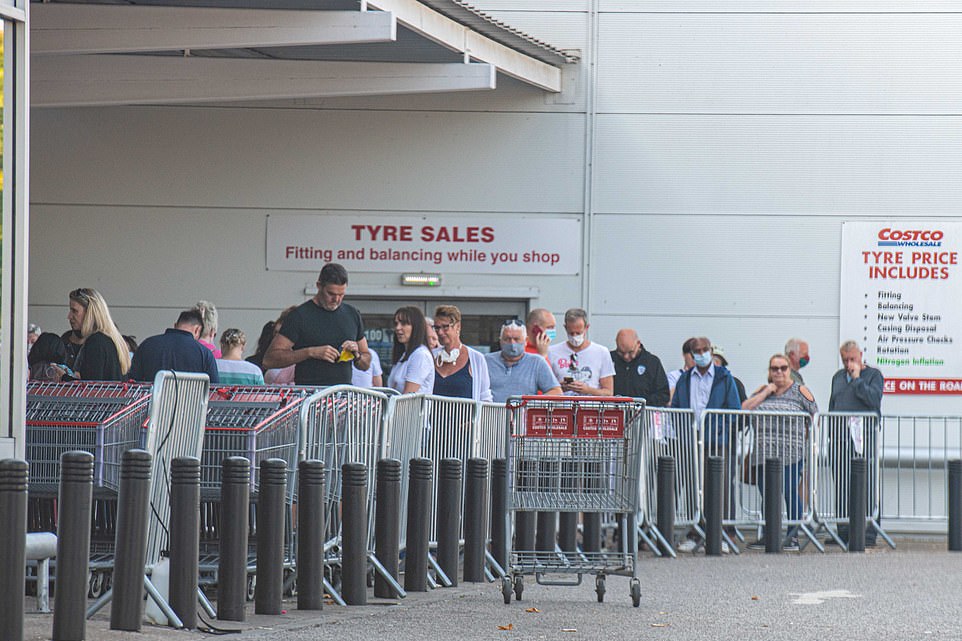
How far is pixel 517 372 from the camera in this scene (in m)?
13.8

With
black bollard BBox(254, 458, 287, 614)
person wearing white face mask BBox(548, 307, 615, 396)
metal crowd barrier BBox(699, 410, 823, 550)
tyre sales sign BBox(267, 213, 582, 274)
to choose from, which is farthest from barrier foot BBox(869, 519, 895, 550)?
black bollard BBox(254, 458, 287, 614)

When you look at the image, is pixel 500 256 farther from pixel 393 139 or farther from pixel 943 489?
pixel 943 489

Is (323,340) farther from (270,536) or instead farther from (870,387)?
(870,387)

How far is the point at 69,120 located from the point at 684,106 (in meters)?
6.89

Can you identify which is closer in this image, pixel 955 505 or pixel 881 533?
pixel 955 505

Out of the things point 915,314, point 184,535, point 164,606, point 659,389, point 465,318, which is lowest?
point 164,606

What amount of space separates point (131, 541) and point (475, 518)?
4267 mm

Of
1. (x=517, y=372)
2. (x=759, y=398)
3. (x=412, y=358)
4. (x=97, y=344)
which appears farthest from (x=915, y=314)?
(x=97, y=344)

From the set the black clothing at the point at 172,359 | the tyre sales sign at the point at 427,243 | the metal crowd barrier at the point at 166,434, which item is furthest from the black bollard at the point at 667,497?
the metal crowd barrier at the point at 166,434

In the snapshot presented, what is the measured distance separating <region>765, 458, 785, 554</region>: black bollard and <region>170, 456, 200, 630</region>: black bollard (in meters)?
8.44

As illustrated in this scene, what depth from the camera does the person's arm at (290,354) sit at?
12.2 meters

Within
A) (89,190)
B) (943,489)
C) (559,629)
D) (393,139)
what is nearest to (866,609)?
(559,629)

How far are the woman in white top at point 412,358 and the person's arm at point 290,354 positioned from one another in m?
0.78

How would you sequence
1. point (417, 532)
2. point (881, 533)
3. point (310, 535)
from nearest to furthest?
point (310, 535) < point (417, 532) < point (881, 533)
